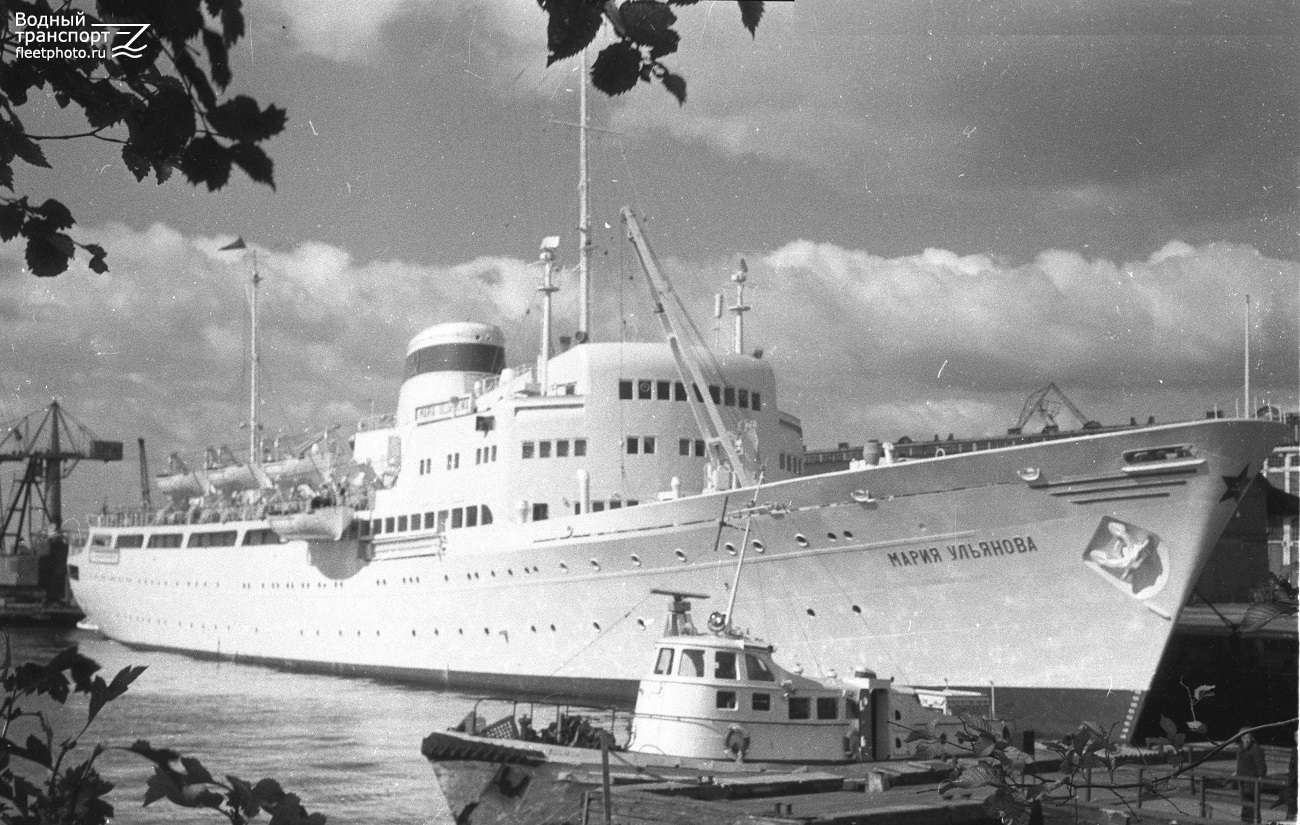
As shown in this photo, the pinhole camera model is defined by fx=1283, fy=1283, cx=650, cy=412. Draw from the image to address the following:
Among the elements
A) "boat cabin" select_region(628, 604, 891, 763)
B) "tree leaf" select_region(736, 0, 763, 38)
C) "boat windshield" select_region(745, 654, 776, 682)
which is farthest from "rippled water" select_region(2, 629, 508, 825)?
"tree leaf" select_region(736, 0, 763, 38)

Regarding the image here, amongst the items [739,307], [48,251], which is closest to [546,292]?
[739,307]

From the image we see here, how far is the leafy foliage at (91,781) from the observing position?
7.51ft

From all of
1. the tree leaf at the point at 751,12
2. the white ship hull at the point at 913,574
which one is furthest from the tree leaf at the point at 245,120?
the white ship hull at the point at 913,574

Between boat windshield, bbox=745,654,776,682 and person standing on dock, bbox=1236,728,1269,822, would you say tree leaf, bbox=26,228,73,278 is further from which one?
boat windshield, bbox=745,654,776,682

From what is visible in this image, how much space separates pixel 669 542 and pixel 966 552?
5714 mm

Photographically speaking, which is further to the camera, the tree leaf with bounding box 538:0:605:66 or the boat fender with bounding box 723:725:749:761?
the boat fender with bounding box 723:725:749:761

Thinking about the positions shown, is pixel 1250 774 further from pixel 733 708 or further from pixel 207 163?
pixel 207 163

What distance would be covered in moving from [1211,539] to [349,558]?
21497mm

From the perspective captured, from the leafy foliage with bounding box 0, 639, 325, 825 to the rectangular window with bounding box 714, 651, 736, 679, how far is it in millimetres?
10638

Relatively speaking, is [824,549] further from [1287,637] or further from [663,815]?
[1287,637]

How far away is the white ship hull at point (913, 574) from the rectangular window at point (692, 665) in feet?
23.3

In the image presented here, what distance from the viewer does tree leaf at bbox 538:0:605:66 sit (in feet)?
7.48

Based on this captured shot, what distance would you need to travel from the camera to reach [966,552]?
19.2m

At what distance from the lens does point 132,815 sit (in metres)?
15.6
